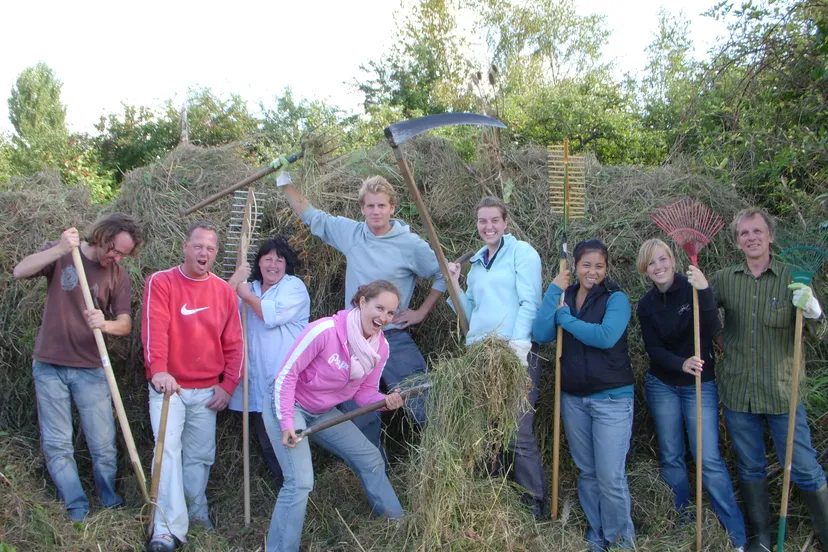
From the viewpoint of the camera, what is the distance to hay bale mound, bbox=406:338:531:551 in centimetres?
384

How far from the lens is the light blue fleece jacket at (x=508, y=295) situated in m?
4.27

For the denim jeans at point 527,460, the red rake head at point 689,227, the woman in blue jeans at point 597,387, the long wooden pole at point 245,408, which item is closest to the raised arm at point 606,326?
the woman in blue jeans at point 597,387

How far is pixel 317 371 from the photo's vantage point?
386cm

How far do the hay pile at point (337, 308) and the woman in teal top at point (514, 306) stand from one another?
0.82 feet

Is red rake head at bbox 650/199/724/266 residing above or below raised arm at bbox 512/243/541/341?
above

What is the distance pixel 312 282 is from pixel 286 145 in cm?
498

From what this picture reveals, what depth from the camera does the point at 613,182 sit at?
645 centimetres

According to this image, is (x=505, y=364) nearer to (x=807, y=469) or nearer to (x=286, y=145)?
(x=807, y=469)

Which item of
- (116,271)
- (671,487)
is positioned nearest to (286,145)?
(116,271)

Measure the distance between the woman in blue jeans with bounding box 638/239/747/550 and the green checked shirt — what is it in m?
0.14

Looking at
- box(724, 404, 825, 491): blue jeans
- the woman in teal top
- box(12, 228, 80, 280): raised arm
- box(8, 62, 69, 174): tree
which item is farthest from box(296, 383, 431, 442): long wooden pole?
box(8, 62, 69, 174): tree

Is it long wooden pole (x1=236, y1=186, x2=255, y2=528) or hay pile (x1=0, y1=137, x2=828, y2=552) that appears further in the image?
long wooden pole (x1=236, y1=186, x2=255, y2=528)

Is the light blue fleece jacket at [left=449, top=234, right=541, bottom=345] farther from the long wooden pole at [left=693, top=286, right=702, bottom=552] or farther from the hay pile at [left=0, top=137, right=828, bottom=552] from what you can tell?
the long wooden pole at [left=693, top=286, right=702, bottom=552]

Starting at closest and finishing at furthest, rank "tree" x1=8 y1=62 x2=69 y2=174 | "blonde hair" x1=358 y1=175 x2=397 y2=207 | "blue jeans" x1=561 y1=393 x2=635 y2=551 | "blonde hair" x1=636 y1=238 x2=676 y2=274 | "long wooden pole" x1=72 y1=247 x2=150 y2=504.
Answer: "blue jeans" x1=561 y1=393 x2=635 y2=551
"long wooden pole" x1=72 y1=247 x2=150 y2=504
"blonde hair" x1=636 y1=238 x2=676 y2=274
"blonde hair" x1=358 y1=175 x2=397 y2=207
"tree" x1=8 y1=62 x2=69 y2=174
